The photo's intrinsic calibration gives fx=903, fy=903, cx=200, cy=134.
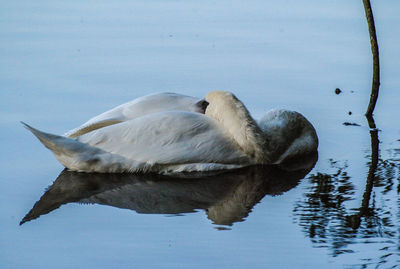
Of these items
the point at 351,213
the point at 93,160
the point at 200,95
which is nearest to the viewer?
the point at 351,213

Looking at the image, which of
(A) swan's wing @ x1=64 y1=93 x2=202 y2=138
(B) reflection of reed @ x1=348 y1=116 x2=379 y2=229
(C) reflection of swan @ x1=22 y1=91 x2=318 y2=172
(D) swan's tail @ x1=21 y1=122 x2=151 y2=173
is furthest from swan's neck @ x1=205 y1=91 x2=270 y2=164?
(B) reflection of reed @ x1=348 y1=116 x2=379 y2=229

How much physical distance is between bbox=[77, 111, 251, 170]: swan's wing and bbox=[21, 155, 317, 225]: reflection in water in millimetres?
140

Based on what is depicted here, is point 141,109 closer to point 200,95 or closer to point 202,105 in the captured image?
point 202,105

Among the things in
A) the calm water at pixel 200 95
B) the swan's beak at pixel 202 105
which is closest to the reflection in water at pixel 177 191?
the calm water at pixel 200 95

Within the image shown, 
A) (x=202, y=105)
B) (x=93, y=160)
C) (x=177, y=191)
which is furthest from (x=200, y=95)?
(x=177, y=191)

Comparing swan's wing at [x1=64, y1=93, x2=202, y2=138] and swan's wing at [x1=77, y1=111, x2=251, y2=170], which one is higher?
swan's wing at [x1=64, y1=93, x2=202, y2=138]

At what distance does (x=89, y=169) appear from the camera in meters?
7.31

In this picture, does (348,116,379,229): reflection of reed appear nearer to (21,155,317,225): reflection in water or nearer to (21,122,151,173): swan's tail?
(21,155,317,225): reflection in water

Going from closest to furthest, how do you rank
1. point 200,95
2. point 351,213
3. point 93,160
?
point 351,213 → point 93,160 → point 200,95

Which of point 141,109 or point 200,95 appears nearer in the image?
point 141,109

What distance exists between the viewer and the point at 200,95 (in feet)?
31.7

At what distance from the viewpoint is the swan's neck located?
7379 mm

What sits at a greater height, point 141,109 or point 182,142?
point 141,109

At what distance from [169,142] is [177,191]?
0.56 m
